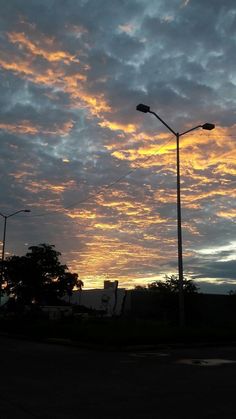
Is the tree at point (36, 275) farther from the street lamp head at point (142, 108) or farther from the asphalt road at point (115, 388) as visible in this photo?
the asphalt road at point (115, 388)

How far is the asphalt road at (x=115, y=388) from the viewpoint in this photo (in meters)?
8.74

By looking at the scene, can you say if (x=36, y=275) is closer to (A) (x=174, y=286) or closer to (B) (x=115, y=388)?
(A) (x=174, y=286)

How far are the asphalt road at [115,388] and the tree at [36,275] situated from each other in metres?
31.3

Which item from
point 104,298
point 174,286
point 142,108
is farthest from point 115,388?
point 104,298

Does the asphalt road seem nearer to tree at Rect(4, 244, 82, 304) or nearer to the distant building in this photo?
tree at Rect(4, 244, 82, 304)

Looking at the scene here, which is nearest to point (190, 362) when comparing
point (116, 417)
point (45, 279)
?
point (116, 417)

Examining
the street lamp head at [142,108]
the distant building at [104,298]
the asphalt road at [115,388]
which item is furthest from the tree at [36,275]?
the asphalt road at [115,388]

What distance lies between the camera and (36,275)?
49.5 metres

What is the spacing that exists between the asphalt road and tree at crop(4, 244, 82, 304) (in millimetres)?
31294

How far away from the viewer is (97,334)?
2489 centimetres

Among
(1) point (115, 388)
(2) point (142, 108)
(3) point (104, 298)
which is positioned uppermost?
(2) point (142, 108)

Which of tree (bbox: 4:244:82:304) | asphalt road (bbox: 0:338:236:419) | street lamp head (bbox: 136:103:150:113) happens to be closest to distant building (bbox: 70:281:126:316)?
tree (bbox: 4:244:82:304)

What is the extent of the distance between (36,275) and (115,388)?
1537 inches

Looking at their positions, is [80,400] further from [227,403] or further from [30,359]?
[30,359]
